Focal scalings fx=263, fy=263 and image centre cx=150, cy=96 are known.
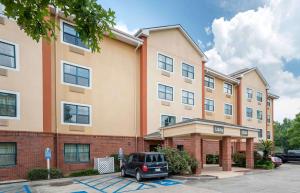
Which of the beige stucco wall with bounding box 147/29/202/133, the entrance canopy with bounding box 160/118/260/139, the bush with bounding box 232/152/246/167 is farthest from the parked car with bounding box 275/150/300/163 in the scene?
the entrance canopy with bounding box 160/118/260/139

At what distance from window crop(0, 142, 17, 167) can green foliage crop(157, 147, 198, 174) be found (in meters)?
9.68

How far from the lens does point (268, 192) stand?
1257cm

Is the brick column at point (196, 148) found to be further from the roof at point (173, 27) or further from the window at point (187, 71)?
the window at point (187, 71)

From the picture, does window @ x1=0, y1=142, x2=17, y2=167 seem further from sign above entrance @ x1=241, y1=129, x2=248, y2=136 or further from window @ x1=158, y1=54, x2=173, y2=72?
sign above entrance @ x1=241, y1=129, x2=248, y2=136

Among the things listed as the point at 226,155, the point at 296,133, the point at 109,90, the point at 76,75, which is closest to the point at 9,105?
the point at 76,75

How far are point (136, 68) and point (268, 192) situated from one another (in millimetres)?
15839

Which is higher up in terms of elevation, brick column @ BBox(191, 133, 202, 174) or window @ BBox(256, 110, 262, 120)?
window @ BBox(256, 110, 262, 120)

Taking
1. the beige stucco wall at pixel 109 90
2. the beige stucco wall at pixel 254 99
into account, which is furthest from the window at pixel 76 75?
the beige stucco wall at pixel 254 99

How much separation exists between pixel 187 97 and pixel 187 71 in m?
2.88

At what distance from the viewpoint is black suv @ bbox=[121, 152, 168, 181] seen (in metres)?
15.6

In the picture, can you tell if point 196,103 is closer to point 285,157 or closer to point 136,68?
point 136,68

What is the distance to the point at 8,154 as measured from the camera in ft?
52.4

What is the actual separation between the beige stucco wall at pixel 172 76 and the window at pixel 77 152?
20.5 feet

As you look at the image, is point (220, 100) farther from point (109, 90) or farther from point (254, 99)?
point (109, 90)
